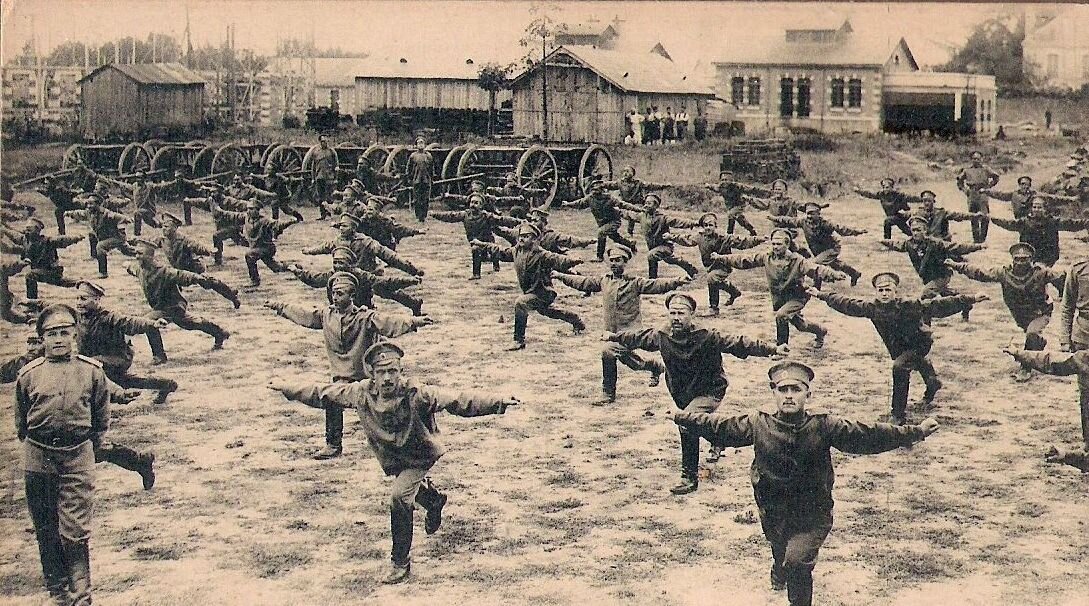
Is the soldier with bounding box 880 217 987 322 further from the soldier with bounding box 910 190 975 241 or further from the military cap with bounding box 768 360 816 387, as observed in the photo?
the military cap with bounding box 768 360 816 387

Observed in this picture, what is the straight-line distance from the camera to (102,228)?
8172 millimetres

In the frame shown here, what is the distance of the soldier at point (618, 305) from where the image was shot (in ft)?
23.8

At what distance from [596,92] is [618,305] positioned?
1790 mm

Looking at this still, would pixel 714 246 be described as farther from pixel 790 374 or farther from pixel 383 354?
pixel 383 354

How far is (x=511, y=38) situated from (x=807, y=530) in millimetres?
4213

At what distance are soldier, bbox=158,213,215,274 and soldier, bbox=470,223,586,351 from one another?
8.30 ft

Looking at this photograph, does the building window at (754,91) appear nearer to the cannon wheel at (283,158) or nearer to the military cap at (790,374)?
the military cap at (790,374)

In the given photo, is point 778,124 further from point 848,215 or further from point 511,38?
point 511,38

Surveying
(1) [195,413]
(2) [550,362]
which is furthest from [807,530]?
(1) [195,413]

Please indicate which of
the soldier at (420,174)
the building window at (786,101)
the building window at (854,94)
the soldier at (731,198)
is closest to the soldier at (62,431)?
the soldier at (420,174)

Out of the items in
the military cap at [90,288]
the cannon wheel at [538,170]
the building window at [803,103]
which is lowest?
the military cap at [90,288]

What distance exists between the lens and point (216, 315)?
27.5ft

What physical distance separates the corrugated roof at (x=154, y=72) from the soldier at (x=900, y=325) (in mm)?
4951

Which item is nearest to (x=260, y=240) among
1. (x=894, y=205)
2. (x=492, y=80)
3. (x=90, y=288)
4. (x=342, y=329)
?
(x=90, y=288)
